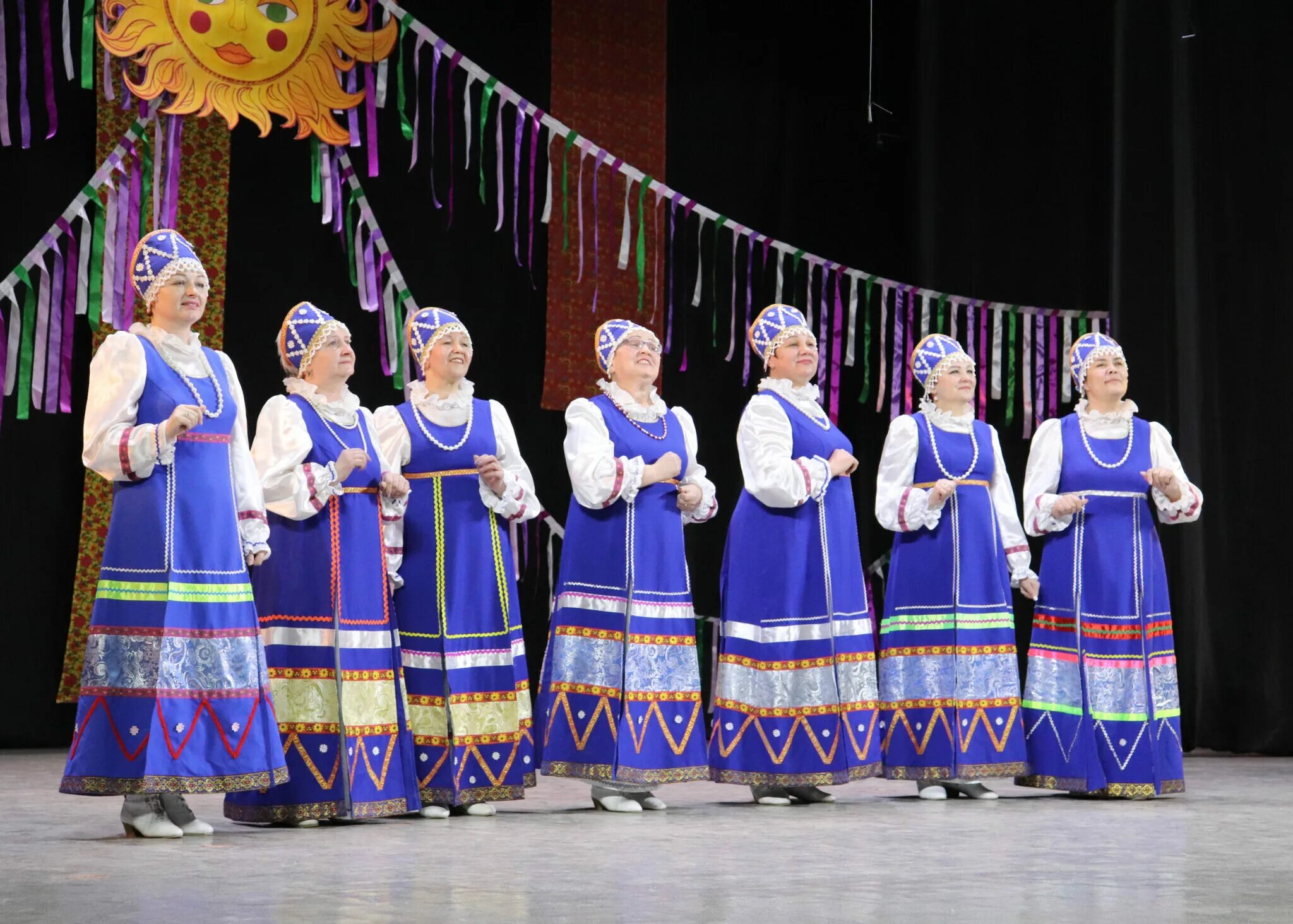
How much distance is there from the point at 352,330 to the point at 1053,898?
Answer: 455cm

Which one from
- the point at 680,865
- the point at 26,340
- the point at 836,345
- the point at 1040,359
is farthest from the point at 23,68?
the point at 1040,359

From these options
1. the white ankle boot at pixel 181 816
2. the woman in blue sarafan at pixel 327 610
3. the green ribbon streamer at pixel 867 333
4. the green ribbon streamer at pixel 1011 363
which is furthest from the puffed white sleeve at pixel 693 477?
the green ribbon streamer at pixel 1011 363

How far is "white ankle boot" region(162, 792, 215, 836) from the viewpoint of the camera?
4223 mm

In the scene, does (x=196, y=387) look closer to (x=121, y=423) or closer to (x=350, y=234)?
(x=121, y=423)

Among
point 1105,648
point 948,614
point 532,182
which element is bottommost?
point 1105,648

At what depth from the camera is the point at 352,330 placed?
713 centimetres

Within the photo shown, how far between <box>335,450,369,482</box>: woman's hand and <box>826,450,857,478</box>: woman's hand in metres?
1.50

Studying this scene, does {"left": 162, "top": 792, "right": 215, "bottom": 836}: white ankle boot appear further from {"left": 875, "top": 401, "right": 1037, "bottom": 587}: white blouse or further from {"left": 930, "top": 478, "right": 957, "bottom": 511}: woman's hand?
{"left": 930, "top": 478, "right": 957, "bottom": 511}: woman's hand

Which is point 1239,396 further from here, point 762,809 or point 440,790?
point 440,790

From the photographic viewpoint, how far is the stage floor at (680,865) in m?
3.06

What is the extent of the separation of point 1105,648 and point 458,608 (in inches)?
84.1

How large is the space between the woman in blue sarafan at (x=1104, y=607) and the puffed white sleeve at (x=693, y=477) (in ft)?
3.68

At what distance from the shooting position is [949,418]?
18.6 ft

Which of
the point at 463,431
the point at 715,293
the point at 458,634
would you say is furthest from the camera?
the point at 715,293
